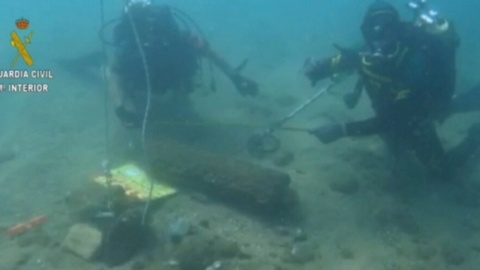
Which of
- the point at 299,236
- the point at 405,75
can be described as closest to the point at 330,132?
the point at 405,75

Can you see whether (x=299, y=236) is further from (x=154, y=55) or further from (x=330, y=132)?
(x=154, y=55)

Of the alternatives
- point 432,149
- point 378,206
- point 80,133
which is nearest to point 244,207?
point 378,206

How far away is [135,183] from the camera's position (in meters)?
7.87

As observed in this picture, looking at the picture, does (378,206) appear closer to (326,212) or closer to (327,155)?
(326,212)

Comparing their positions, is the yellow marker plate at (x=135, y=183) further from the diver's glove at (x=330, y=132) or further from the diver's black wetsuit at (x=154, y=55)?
the diver's glove at (x=330, y=132)

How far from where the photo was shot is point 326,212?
7.46 meters

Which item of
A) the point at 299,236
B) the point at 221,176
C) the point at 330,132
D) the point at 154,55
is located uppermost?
the point at 154,55

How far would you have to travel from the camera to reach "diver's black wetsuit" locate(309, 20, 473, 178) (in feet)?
24.2

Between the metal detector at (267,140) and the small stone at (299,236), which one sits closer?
the small stone at (299,236)

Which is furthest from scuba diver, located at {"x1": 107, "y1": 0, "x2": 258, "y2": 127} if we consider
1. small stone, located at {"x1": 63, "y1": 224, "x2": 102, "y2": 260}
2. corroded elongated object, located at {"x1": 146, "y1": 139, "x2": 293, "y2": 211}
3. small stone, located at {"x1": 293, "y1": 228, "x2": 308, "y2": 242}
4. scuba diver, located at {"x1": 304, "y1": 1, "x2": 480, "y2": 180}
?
small stone, located at {"x1": 293, "y1": 228, "x2": 308, "y2": 242}

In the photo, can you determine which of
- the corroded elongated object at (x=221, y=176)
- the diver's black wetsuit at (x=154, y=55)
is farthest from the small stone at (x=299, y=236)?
the diver's black wetsuit at (x=154, y=55)

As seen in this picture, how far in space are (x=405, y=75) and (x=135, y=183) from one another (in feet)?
15.2

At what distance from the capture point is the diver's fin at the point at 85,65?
49.1ft

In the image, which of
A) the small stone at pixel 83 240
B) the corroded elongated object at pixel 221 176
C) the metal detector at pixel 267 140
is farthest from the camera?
the metal detector at pixel 267 140
